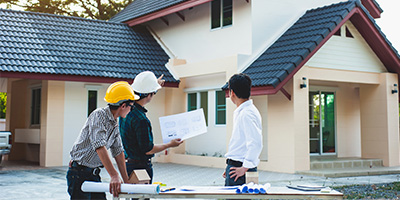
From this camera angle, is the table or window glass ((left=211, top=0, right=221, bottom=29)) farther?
window glass ((left=211, top=0, right=221, bottom=29))

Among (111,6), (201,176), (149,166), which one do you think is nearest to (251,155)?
(149,166)

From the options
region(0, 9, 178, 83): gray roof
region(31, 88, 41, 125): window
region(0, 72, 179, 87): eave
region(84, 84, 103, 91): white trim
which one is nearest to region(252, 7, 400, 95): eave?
region(0, 72, 179, 87): eave

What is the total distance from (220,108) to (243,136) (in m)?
11.9

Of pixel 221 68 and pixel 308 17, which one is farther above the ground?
pixel 308 17

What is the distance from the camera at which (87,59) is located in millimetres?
16422

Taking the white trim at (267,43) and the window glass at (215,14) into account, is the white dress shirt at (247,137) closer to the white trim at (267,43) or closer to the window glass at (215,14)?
the white trim at (267,43)

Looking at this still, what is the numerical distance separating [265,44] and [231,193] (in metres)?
11.9

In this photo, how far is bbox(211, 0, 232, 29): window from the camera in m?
16.4

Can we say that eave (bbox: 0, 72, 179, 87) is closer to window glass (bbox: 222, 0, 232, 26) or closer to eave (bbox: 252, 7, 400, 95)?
window glass (bbox: 222, 0, 232, 26)

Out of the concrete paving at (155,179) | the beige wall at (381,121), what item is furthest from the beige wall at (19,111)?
the beige wall at (381,121)

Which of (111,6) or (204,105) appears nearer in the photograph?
(204,105)

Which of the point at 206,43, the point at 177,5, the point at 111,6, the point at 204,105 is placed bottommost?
the point at 204,105

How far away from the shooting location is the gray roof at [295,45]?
43.8 ft

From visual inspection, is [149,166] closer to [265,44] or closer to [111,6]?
[265,44]
